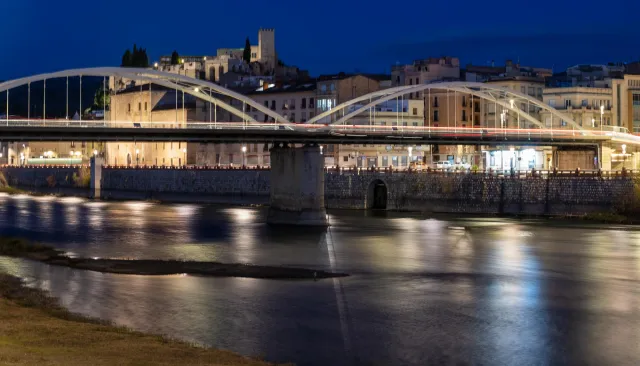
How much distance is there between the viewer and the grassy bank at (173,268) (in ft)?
124

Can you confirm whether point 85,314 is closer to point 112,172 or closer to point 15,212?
point 15,212

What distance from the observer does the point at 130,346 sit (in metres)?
22.6

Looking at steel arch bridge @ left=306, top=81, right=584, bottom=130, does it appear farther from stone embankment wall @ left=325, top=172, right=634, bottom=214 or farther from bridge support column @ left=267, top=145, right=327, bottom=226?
bridge support column @ left=267, top=145, right=327, bottom=226

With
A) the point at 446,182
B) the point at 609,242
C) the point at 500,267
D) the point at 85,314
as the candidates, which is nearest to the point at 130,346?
the point at 85,314

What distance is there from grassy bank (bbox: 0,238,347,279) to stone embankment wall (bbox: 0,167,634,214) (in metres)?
34.3

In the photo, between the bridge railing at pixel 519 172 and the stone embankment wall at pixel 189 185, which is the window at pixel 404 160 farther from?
the bridge railing at pixel 519 172

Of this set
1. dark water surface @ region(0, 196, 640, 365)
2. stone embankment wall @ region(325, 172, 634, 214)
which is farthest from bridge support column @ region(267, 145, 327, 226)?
stone embankment wall @ region(325, 172, 634, 214)

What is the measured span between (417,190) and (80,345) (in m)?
58.9

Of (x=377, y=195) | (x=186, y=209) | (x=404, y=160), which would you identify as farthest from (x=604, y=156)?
(x=186, y=209)

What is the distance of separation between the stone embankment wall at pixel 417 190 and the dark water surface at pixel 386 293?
34.1 feet

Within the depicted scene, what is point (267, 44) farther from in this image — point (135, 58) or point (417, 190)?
point (417, 190)

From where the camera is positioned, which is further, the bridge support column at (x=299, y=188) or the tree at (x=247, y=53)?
A: the tree at (x=247, y=53)

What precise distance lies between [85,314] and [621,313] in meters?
15.1

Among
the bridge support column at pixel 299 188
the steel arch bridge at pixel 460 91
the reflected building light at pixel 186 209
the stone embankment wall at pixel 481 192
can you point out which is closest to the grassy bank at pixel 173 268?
the bridge support column at pixel 299 188
